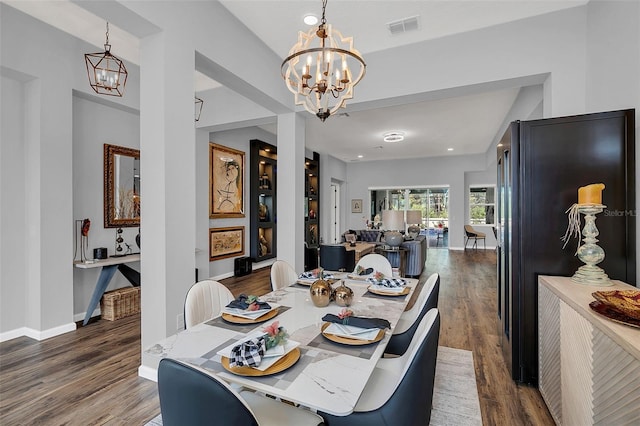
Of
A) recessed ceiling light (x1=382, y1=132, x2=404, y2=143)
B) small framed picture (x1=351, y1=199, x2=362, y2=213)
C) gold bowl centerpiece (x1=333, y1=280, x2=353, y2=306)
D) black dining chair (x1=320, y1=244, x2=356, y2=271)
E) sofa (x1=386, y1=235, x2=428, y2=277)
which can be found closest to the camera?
gold bowl centerpiece (x1=333, y1=280, x2=353, y2=306)

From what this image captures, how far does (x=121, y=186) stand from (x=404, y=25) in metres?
4.06

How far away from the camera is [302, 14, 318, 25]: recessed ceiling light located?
9.89ft

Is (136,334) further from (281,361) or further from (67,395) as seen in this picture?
(281,361)

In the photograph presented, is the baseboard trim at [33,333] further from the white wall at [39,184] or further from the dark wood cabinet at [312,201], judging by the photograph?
the dark wood cabinet at [312,201]

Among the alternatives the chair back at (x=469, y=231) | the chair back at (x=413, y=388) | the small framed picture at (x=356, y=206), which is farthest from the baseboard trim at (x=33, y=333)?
the chair back at (x=469, y=231)

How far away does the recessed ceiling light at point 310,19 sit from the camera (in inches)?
119

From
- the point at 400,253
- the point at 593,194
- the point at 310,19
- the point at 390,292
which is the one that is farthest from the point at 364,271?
the point at 400,253

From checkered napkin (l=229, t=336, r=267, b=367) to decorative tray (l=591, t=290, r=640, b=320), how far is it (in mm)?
1498

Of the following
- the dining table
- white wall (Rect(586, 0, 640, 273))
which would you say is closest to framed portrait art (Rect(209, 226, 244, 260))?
the dining table

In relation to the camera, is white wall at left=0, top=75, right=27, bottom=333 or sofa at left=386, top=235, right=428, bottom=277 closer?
white wall at left=0, top=75, right=27, bottom=333

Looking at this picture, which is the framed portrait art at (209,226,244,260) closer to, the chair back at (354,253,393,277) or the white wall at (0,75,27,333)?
the white wall at (0,75,27,333)

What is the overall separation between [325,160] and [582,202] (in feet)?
26.7

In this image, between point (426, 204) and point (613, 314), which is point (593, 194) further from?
point (426, 204)

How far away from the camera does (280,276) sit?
2.77 meters
